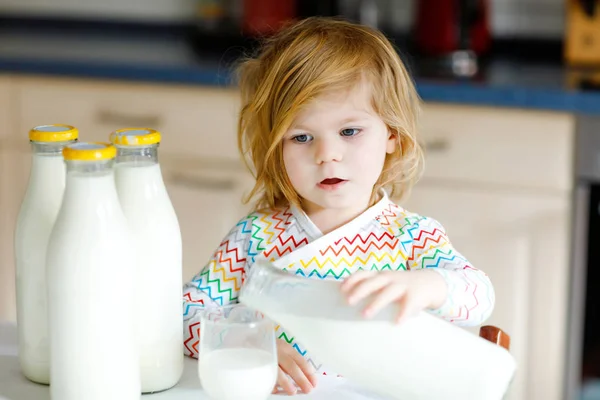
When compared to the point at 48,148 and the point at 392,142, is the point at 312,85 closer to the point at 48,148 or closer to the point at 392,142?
the point at 392,142

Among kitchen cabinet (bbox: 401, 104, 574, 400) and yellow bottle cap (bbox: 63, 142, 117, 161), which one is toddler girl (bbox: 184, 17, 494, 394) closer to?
yellow bottle cap (bbox: 63, 142, 117, 161)

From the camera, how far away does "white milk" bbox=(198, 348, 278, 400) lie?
0.88 metres

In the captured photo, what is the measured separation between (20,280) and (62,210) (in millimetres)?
148

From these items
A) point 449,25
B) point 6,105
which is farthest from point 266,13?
point 6,105

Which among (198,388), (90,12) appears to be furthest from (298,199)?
(90,12)

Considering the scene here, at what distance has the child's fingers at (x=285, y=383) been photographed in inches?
37.9

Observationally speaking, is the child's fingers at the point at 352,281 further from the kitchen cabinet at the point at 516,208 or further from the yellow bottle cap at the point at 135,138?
the kitchen cabinet at the point at 516,208

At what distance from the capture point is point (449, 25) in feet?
8.19

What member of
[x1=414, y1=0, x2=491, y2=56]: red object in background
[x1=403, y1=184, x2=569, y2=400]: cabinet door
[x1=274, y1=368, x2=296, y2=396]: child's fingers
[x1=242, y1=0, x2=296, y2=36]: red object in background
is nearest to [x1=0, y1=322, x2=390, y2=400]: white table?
[x1=274, y1=368, x2=296, y2=396]: child's fingers

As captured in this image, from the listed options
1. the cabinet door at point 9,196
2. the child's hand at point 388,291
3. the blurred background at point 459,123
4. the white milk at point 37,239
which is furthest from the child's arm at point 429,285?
the cabinet door at point 9,196

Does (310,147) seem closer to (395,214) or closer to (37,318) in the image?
(395,214)

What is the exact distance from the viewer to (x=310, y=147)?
3.63 feet

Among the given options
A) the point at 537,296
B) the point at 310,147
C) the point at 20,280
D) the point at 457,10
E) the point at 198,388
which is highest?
the point at 457,10

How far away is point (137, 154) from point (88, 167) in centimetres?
8
